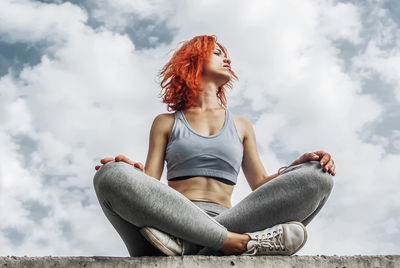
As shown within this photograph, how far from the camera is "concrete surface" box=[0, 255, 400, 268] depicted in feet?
8.15

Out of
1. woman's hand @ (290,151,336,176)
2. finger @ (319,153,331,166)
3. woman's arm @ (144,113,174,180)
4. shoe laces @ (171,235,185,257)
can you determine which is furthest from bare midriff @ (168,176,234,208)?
finger @ (319,153,331,166)

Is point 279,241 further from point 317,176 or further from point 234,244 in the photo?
point 317,176

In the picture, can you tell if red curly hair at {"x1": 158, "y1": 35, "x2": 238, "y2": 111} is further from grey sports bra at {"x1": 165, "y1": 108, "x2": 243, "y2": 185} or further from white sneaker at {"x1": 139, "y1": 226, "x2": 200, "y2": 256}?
white sneaker at {"x1": 139, "y1": 226, "x2": 200, "y2": 256}

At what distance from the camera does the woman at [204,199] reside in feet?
8.51

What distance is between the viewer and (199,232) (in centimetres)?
261

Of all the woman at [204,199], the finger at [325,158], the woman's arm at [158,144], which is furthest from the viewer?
the woman's arm at [158,144]

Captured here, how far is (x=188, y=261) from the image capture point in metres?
2.50

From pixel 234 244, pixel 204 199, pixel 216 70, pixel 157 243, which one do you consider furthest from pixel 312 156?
pixel 216 70

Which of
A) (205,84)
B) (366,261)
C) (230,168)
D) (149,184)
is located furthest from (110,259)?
(205,84)

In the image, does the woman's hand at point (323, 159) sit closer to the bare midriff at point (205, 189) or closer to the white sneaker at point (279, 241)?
the white sneaker at point (279, 241)

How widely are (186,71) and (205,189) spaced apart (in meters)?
1.02

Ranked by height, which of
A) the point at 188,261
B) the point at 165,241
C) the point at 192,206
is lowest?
the point at 188,261

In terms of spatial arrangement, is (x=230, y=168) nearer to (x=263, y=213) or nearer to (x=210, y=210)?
(x=210, y=210)

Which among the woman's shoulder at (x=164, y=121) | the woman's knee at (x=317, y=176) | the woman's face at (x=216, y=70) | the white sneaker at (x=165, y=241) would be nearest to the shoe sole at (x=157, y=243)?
the white sneaker at (x=165, y=241)
